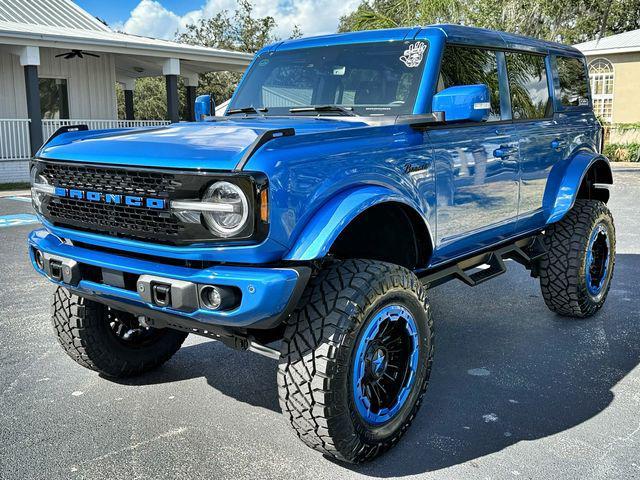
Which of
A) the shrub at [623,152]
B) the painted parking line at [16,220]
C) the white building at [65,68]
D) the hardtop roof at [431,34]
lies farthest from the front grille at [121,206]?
the shrub at [623,152]

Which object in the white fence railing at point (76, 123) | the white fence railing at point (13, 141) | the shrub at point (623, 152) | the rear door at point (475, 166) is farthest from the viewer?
the shrub at point (623, 152)

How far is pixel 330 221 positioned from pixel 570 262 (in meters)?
2.83

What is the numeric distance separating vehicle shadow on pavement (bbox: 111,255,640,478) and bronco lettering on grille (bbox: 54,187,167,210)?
4.53 feet

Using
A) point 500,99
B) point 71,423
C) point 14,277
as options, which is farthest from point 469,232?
point 14,277

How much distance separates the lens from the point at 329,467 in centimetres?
306

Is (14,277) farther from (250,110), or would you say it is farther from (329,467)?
(329,467)

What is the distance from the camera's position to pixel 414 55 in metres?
3.93

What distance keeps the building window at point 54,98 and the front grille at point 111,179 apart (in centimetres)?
1777

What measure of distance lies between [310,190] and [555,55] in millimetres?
3296

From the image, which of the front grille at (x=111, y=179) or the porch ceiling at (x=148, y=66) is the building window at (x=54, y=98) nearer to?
the porch ceiling at (x=148, y=66)

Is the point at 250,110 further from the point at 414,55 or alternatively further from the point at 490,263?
the point at 490,263

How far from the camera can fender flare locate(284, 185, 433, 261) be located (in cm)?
281

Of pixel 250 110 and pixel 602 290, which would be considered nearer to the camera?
pixel 250 110

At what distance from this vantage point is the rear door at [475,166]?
3771 millimetres
